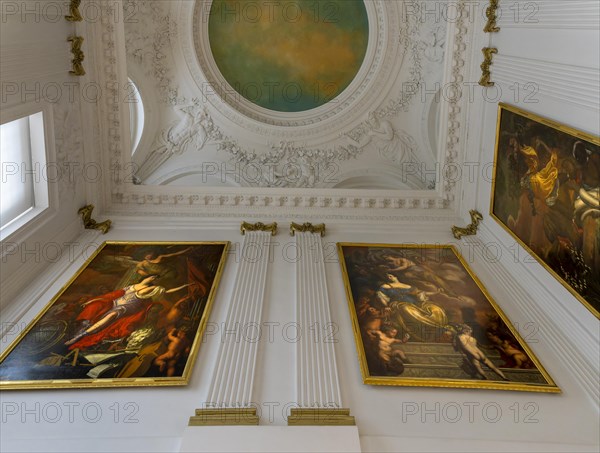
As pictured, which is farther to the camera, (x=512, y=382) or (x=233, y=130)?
(x=233, y=130)

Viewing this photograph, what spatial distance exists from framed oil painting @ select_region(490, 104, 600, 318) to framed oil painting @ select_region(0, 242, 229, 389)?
4.56 metres

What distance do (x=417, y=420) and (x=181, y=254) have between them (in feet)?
15.0

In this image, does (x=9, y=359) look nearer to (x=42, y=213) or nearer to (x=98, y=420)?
(x=98, y=420)

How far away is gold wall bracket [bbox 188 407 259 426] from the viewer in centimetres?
506

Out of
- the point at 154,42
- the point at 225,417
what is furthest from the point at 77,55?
the point at 225,417

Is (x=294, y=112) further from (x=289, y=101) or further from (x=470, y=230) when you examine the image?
(x=470, y=230)

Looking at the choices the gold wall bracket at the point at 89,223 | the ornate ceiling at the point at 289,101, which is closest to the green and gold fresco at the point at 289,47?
the ornate ceiling at the point at 289,101

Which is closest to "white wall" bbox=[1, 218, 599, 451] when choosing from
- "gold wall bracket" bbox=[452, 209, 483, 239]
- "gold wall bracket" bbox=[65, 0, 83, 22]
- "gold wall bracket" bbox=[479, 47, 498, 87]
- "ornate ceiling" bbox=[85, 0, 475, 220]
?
"gold wall bracket" bbox=[452, 209, 483, 239]

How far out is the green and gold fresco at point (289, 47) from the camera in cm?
1008

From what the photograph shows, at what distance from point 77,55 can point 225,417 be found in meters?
6.37

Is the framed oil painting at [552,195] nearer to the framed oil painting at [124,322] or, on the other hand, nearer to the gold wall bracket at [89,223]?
the framed oil painting at [124,322]

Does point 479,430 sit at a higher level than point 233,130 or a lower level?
lower

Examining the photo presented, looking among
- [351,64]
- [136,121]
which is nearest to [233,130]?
[136,121]

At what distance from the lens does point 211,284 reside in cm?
746
